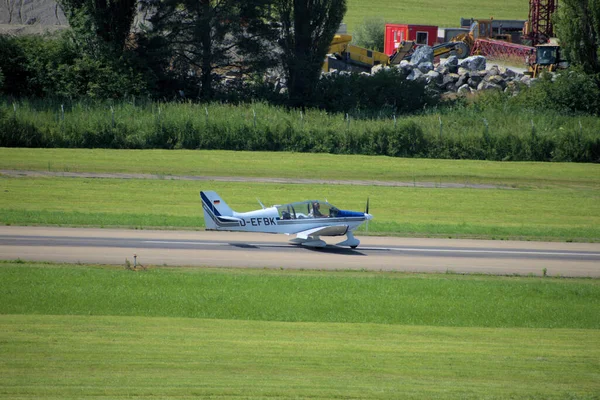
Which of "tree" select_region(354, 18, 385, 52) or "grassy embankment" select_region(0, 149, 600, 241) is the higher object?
"tree" select_region(354, 18, 385, 52)

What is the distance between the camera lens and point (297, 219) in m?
27.1

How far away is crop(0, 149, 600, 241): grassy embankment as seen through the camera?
31.2m

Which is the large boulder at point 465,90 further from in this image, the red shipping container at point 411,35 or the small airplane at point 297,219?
the small airplane at point 297,219

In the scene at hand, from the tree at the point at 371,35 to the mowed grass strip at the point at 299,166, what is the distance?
59374 mm

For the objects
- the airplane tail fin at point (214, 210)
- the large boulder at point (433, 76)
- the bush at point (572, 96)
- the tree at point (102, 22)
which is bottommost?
the airplane tail fin at point (214, 210)

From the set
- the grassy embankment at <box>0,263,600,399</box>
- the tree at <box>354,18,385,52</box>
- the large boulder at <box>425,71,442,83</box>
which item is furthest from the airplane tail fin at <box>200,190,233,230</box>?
the tree at <box>354,18,385,52</box>

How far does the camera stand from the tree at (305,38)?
190 feet

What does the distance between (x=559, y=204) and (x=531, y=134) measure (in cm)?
1365

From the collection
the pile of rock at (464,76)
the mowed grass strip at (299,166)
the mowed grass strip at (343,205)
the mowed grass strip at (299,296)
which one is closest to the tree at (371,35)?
the pile of rock at (464,76)

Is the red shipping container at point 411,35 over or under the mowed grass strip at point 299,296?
over

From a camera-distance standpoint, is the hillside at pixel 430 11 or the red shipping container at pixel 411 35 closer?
the red shipping container at pixel 411 35

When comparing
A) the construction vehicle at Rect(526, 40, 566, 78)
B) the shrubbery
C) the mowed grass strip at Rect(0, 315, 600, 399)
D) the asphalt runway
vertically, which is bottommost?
the asphalt runway

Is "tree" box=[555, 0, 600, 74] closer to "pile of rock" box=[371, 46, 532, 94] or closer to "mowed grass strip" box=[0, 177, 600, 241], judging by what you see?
"pile of rock" box=[371, 46, 532, 94]

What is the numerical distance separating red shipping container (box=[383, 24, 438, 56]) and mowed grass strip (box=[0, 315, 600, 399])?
7684 cm
